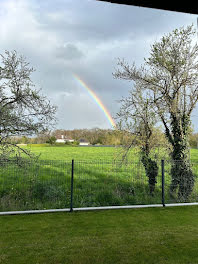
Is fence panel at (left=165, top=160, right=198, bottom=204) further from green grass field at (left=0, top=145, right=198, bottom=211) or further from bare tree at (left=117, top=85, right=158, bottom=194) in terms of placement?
bare tree at (left=117, top=85, right=158, bottom=194)

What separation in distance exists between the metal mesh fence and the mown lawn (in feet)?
2.88

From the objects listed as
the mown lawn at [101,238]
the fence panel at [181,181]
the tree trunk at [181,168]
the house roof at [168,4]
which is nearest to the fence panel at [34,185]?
the mown lawn at [101,238]

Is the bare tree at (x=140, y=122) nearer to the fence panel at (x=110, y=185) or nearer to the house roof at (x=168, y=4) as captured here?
the fence panel at (x=110, y=185)

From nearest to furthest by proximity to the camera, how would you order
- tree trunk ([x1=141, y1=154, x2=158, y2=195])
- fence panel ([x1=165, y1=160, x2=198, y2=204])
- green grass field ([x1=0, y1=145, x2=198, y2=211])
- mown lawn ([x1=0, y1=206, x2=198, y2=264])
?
mown lawn ([x1=0, y1=206, x2=198, y2=264]) → green grass field ([x1=0, y1=145, x2=198, y2=211]) → fence panel ([x1=165, y1=160, x2=198, y2=204]) → tree trunk ([x1=141, y1=154, x2=158, y2=195])

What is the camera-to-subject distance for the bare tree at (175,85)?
713 centimetres

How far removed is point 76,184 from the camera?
21.3 ft

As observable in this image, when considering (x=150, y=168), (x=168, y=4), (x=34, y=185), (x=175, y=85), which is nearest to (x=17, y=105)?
(x=34, y=185)

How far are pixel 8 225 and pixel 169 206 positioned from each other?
173 inches

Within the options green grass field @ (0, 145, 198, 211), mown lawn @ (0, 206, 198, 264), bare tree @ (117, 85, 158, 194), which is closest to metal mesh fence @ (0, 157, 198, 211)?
green grass field @ (0, 145, 198, 211)

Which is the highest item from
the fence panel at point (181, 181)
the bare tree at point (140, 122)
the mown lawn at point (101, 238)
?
the bare tree at point (140, 122)

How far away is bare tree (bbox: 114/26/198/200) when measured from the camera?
713 centimetres

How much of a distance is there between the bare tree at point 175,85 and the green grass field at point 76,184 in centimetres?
61

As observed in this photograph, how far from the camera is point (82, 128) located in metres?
14.0

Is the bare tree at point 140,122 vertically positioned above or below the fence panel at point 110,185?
above
